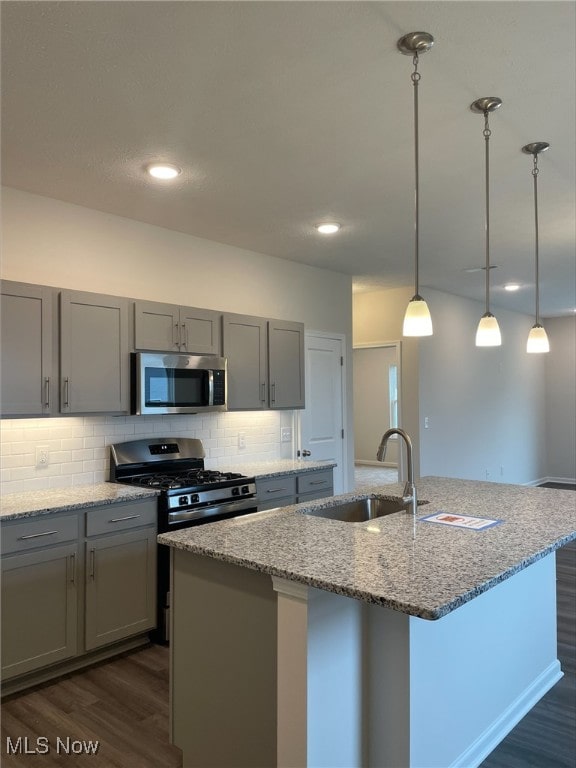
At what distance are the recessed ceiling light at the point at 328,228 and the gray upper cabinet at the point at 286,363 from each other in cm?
82

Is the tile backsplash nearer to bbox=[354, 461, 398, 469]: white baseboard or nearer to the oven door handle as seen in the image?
the oven door handle

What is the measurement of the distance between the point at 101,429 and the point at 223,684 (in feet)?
6.70

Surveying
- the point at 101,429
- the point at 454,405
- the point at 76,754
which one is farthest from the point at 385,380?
the point at 76,754

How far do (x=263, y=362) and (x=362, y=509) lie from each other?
1.77m

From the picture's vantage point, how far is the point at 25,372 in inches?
120

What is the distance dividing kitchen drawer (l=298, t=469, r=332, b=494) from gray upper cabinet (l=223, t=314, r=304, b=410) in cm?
59

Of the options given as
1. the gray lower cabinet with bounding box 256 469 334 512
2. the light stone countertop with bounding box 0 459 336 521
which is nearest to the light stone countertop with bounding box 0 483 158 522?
the light stone countertop with bounding box 0 459 336 521

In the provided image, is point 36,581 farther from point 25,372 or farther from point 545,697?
point 545,697

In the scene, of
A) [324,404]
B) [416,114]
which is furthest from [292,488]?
[416,114]

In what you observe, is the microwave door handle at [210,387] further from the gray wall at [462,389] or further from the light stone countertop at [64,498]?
the gray wall at [462,389]

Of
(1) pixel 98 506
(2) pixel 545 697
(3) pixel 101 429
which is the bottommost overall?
(2) pixel 545 697

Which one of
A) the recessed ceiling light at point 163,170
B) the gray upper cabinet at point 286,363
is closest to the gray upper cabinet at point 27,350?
the recessed ceiling light at point 163,170

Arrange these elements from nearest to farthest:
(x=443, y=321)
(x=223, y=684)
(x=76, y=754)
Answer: (x=223, y=684) < (x=76, y=754) < (x=443, y=321)

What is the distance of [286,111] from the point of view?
2455 mm
